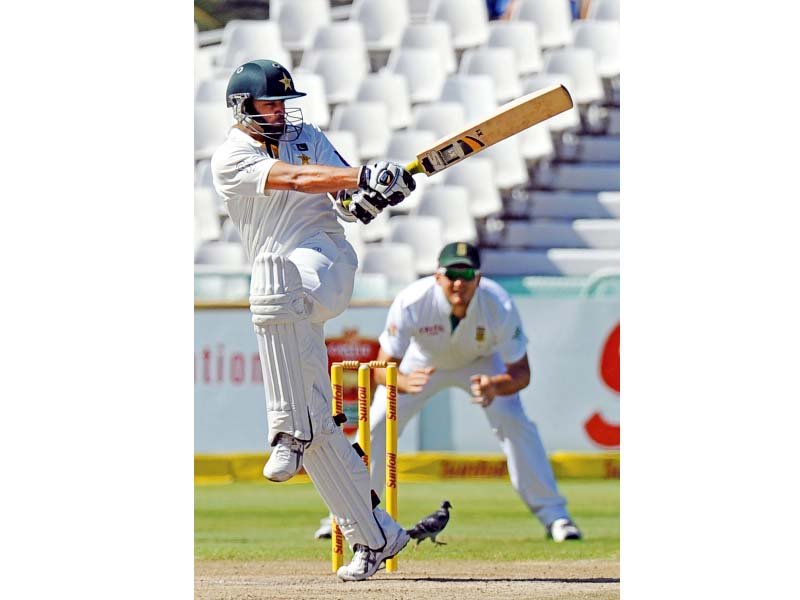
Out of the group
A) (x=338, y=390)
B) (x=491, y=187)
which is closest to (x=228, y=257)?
(x=491, y=187)

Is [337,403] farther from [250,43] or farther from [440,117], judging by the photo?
[250,43]

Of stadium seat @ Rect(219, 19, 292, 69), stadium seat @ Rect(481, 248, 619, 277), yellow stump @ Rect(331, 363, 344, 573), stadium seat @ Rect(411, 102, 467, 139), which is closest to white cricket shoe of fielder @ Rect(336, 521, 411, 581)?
yellow stump @ Rect(331, 363, 344, 573)

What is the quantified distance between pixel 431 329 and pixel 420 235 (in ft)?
11.3

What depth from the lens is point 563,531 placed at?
6090mm

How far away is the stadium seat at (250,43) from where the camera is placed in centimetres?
1058

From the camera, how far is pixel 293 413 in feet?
13.4

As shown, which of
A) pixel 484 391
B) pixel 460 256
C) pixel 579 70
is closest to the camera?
pixel 484 391

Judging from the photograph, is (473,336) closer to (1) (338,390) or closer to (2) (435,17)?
(1) (338,390)

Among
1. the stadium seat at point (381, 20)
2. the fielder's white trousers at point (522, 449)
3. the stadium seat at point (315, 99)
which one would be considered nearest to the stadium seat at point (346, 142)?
the stadium seat at point (315, 99)

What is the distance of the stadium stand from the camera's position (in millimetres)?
9727

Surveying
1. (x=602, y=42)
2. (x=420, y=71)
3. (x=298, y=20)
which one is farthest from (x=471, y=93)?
(x=298, y=20)

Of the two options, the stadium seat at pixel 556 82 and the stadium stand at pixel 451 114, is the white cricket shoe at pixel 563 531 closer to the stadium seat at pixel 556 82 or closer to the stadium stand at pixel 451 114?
the stadium stand at pixel 451 114

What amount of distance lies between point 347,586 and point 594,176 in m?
6.27

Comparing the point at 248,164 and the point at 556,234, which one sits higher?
the point at 248,164
